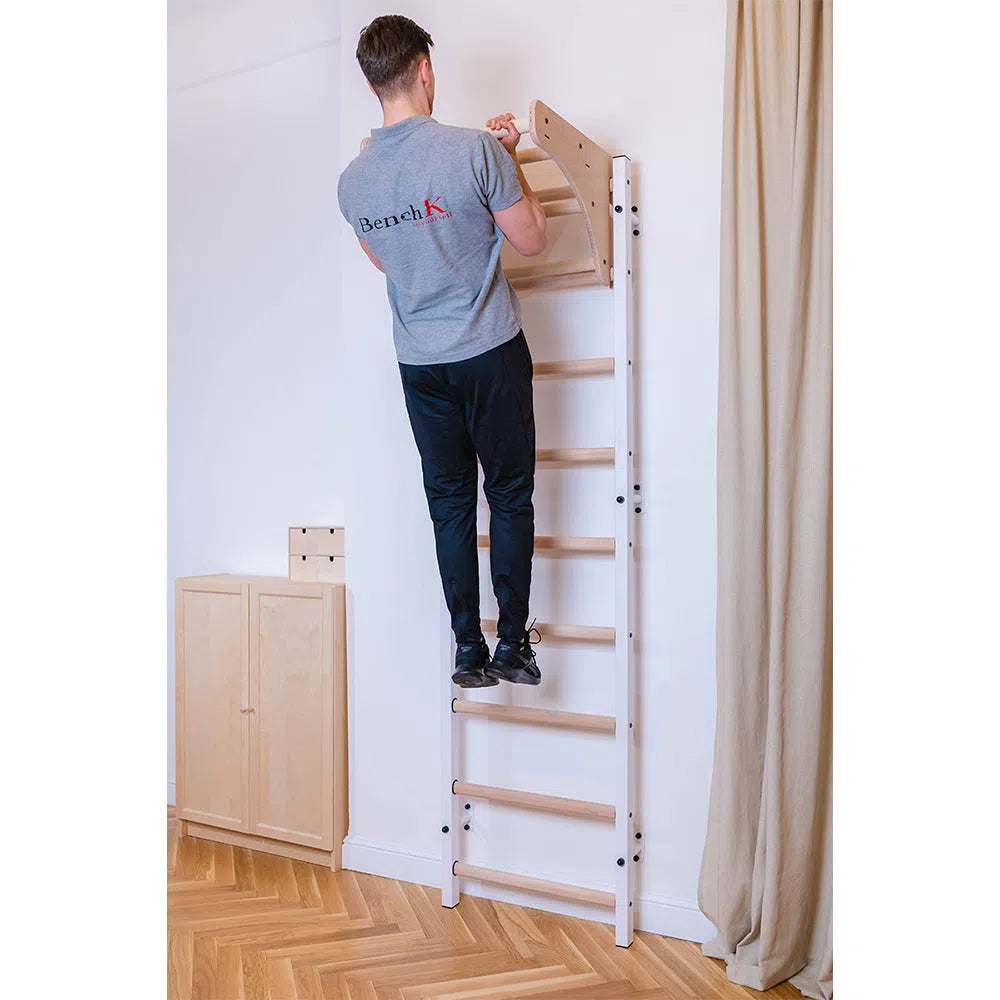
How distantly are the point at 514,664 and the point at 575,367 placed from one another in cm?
82

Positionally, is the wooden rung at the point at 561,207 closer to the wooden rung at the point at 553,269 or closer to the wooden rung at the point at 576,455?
the wooden rung at the point at 553,269

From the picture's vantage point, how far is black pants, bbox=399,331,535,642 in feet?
7.43

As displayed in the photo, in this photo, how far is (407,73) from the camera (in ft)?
7.11

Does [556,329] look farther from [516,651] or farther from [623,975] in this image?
[623,975]

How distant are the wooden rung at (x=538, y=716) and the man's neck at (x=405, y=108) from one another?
1.54 m

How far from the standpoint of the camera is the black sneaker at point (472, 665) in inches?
91.9

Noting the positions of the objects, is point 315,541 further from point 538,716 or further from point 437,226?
point 437,226

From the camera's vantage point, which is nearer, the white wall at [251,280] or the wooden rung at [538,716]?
the wooden rung at [538,716]

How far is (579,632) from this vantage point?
250 cm

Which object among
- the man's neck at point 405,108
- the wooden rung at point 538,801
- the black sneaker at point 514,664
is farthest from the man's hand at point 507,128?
the wooden rung at point 538,801

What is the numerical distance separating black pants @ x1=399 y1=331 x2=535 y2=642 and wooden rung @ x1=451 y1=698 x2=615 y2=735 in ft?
1.05

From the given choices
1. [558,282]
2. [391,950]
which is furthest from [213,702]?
[558,282]
